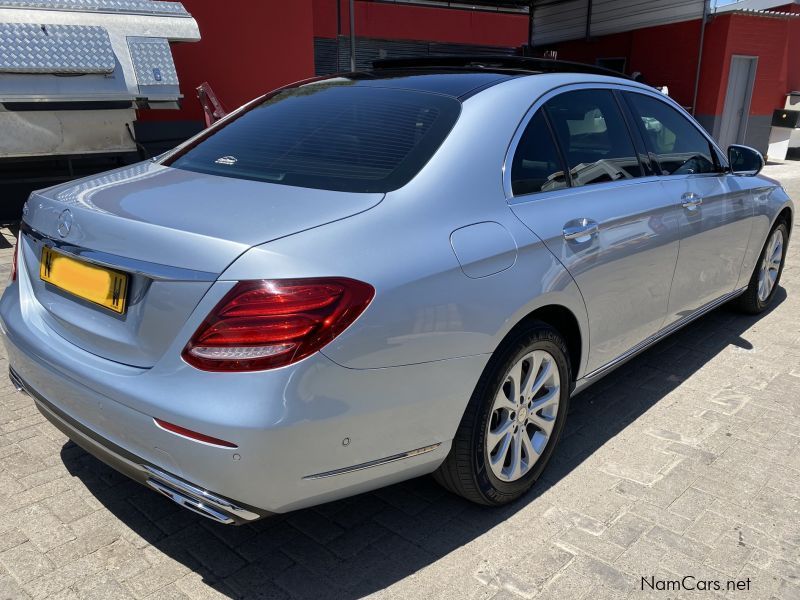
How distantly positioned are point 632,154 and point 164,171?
86.7 inches

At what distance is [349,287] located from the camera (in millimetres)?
1892

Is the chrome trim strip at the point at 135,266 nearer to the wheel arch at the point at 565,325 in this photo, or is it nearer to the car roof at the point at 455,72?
the wheel arch at the point at 565,325

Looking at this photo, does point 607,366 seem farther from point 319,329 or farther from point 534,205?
point 319,329

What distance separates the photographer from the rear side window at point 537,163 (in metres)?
2.57

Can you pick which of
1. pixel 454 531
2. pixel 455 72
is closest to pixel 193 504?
pixel 454 531

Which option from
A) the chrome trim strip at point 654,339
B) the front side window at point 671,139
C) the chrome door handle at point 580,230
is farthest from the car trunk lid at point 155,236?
the front side window at point 671,139

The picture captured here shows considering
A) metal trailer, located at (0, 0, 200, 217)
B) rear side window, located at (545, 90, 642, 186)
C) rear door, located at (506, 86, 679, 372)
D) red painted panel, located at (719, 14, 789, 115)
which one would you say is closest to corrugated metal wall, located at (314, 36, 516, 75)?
red painted panel, located at (719, 14, 789, 115)

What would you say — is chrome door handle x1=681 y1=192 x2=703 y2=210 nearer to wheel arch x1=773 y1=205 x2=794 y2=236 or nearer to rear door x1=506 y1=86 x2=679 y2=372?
rear door x1=506 y1=86 x2=679 y2=372

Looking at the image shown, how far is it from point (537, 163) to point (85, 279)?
1725 millimetres

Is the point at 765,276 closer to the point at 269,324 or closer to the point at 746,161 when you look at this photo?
the point at 746,161

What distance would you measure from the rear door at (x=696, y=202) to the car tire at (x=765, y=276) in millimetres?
614

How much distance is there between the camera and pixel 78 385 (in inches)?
83.8

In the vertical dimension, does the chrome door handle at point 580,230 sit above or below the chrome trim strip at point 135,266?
below

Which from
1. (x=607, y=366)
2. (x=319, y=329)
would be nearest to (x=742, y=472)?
(x=607, y=366)
